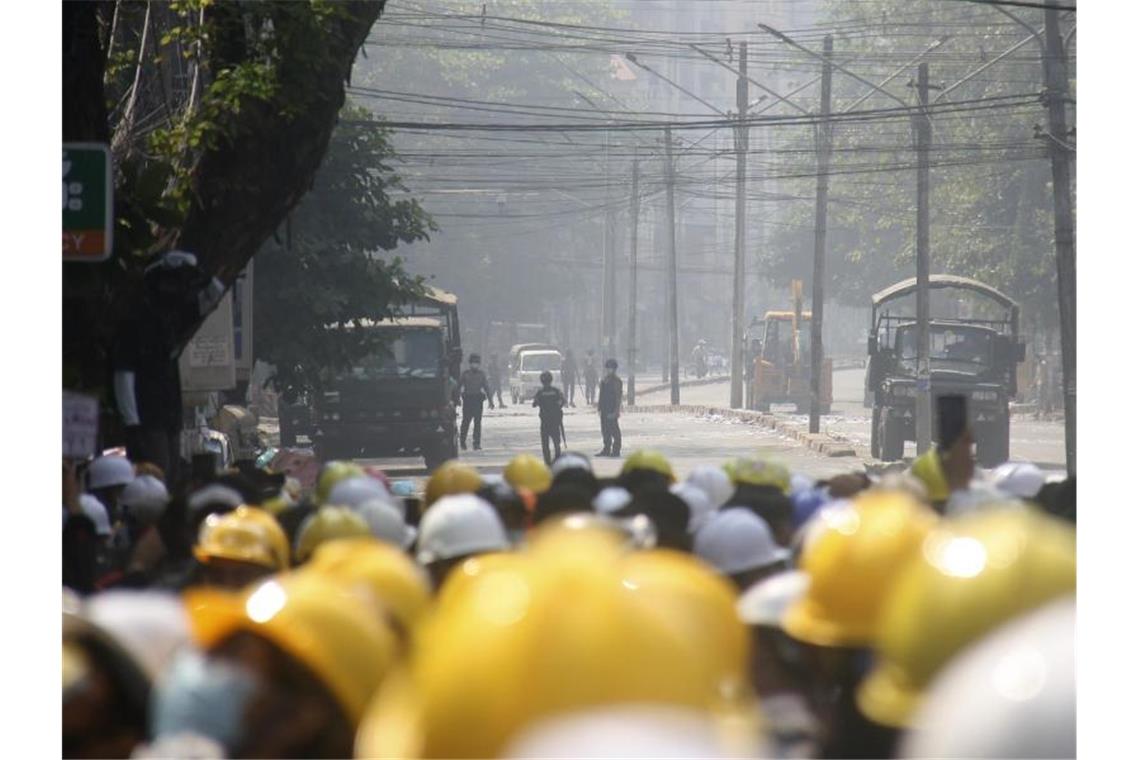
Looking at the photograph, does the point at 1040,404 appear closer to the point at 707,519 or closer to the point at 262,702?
the point at 707,519

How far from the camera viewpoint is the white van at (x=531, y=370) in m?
51.0

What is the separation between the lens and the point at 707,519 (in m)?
5.99

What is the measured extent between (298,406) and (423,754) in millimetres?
25214

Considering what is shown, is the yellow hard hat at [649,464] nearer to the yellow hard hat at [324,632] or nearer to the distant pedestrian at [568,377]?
the yellow hard hat at [324,632]

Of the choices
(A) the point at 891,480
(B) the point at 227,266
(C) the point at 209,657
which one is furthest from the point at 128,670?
(B) the point at 227,266

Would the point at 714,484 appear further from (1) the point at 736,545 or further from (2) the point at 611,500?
(1) the point at 736,545

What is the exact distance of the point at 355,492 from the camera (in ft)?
22.2

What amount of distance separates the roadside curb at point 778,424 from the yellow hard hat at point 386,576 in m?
23.8

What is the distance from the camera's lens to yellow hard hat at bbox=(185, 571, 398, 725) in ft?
13.8

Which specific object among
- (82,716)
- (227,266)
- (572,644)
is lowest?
(82,716)

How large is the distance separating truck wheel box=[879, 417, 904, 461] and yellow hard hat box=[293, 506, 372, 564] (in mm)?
22364

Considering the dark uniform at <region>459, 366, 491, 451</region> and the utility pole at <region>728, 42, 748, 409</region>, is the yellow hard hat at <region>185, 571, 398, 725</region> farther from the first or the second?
the utility pole at <region>728, 42, 748, 409</region>

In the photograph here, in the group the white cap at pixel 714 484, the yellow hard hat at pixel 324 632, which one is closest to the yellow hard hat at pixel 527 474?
the white cap at pixel 714 484

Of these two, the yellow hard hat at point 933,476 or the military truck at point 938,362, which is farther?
the military truck at point 938,362
